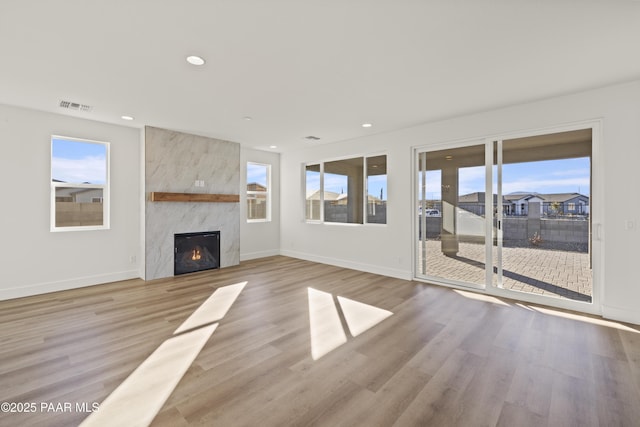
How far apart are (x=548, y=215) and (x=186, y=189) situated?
230 inches

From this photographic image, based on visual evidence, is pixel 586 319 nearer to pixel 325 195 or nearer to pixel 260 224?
pixel 325 195

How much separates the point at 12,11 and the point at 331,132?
4079mm

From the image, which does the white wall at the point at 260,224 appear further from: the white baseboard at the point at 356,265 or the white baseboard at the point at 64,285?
→ the white baseboard at the point at 64,285

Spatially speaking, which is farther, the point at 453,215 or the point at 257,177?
the point at 257,177

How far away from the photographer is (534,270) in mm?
3963

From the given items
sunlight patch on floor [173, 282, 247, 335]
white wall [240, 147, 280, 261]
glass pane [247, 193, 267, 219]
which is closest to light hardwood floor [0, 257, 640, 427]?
sunlight patch on floor [173, 282, 247, 335]

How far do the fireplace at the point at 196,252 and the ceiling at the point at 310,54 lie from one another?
2.40 metres

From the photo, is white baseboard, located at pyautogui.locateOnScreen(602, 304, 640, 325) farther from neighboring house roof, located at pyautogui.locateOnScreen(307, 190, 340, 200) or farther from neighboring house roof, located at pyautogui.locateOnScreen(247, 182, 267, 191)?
neighboring house roof, located at pyautogui.locateOnScreen(247, 182, 267, 191)

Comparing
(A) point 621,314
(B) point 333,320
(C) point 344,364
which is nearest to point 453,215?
(A) point 621,314

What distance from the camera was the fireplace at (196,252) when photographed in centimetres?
533

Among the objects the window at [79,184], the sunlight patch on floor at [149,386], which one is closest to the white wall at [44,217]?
the window at [79,184]

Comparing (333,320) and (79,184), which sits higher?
(79,184)

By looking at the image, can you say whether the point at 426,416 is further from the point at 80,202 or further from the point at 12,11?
the point at 80,202

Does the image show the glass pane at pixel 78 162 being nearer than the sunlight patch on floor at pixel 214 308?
No
